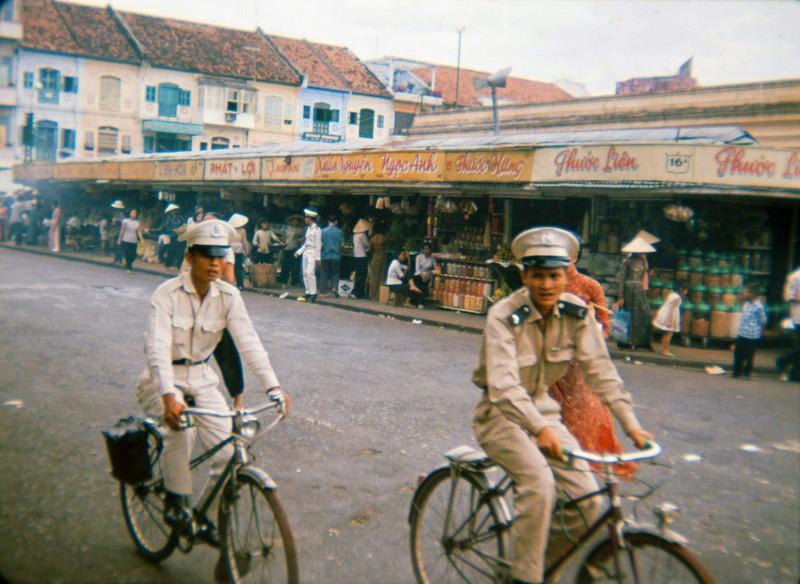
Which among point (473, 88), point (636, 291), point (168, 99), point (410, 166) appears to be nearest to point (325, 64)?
point (473, 88)

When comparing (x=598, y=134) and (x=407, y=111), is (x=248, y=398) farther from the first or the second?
(x=407, y=111)

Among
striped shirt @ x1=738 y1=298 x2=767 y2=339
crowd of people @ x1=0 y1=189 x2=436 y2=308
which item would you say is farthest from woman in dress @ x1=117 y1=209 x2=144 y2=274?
striped shirt @ x1=738 y1=298 x2=767 y2=339

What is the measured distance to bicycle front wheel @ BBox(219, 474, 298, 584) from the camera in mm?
3371

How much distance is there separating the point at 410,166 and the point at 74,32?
35.3 meters

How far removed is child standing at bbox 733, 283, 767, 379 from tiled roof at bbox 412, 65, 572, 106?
120 feet

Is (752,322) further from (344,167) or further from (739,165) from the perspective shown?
(344,167)

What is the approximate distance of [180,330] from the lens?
12.8 feet

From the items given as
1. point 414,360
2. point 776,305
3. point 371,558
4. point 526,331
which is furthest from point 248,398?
point 776,305

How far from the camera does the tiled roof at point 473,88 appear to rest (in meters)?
47.8

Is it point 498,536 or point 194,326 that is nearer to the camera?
point 498,536

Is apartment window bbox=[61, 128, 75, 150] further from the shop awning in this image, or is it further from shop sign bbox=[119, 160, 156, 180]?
shop sign bbox=[119, 160, 156, 180]

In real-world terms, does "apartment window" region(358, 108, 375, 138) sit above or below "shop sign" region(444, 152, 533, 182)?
above

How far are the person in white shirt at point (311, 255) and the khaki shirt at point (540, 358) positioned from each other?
50.6 feet

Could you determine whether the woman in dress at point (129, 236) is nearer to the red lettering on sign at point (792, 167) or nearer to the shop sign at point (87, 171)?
the shop sign at point (87, 171)
